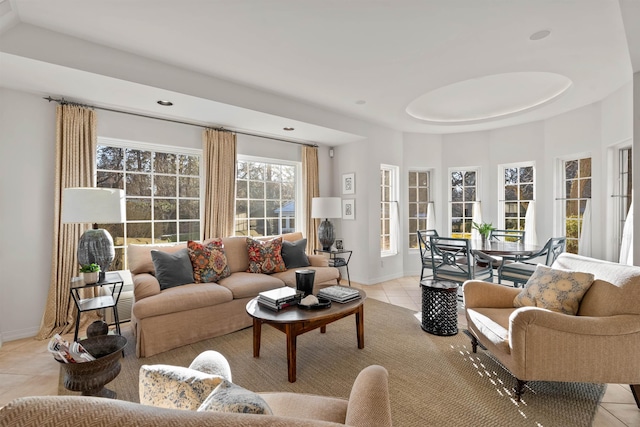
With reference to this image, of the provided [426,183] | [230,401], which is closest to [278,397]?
[230,401]

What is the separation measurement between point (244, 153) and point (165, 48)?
1953 millimetres

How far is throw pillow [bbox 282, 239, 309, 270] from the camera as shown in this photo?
3.96m

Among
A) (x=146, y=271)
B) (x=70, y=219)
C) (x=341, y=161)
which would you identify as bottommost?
(x=146, y=271)

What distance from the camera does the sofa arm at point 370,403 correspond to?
91 centimetres

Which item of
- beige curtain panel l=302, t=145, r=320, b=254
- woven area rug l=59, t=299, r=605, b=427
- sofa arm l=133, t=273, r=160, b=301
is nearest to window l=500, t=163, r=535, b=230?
woven area rug l=59, t=299, r=605, b=427

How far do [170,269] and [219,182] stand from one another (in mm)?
1490

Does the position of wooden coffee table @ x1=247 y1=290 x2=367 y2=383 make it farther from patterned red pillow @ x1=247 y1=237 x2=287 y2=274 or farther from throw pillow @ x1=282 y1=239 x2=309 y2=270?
throw pillow @ x1=282 y1=239 x2=309 y2=270

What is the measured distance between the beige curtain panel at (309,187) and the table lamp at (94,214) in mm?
2959

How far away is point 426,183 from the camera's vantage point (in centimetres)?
580

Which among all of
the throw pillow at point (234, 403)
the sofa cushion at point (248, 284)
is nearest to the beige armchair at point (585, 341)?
the throw pillow at point (234, 403)

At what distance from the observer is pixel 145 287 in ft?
8.98

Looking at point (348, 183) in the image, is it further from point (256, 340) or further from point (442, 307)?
point (256, 340)

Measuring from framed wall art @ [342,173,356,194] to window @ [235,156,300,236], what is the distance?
842 mm

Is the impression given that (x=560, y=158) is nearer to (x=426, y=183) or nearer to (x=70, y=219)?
(x=426, y=183)
